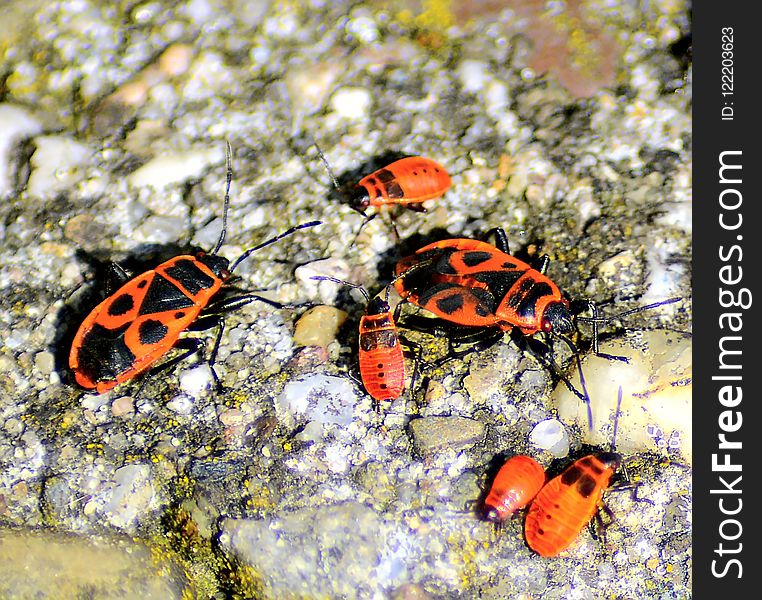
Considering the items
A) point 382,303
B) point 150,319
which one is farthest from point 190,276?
point 382,303

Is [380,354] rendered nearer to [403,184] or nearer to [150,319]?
[403,184]

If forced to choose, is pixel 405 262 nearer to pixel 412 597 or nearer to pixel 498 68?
pixel 498 68

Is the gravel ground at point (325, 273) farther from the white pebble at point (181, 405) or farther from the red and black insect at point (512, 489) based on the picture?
the red and black insect at point (512, 489)

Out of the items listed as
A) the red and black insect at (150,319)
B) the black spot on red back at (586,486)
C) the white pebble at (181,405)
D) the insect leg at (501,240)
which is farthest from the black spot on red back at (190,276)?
the black spot on red back at (586,486)

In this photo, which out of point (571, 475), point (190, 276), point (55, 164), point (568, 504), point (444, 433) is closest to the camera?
point (568, 504)

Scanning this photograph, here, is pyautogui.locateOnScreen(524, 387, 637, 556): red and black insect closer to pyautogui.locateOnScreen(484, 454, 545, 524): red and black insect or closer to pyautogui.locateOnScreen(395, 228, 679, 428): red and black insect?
pyautogui.locateOnScreen(484, 454, 545, 524): red and black insect

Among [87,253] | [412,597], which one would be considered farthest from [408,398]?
[87,253]

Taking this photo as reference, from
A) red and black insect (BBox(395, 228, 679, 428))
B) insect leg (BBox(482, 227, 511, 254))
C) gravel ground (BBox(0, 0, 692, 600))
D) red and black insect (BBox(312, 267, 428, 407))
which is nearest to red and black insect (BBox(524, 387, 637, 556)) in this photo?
gravel ground (BBox(0, 0, 692, 600))
